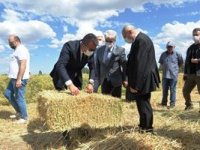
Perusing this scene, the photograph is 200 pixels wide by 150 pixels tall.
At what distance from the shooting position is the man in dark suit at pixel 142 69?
297 inches

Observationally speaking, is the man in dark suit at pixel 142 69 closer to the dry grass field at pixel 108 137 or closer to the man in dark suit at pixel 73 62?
the dry grass field at pixel 108 137

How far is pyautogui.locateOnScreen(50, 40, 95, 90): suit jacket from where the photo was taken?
8.16m

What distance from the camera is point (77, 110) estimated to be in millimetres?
7895

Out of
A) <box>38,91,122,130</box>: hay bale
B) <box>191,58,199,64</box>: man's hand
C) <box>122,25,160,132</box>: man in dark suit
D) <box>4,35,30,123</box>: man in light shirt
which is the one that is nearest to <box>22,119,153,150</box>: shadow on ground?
<box>38,91,122,130</box>: hay bale

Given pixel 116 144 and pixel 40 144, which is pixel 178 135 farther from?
pixel 40 144

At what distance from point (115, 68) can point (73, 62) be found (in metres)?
1.84

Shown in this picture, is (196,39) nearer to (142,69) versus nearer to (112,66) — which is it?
(112,66)

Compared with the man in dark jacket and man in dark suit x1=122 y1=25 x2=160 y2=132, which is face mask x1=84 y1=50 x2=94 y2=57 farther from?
the man in dark jacket

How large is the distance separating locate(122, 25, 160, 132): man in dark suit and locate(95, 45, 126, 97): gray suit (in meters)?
2.10

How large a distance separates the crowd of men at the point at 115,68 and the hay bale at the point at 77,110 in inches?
9.3

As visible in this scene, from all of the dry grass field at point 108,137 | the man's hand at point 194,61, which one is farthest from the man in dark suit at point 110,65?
the man's hand at point 194,61

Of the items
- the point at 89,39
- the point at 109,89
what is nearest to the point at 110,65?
the point at 109,89

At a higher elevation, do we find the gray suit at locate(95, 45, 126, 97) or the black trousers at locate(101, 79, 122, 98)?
the gray suit at locate(95, 45, 126, 97)

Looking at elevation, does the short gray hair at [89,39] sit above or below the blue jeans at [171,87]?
above
